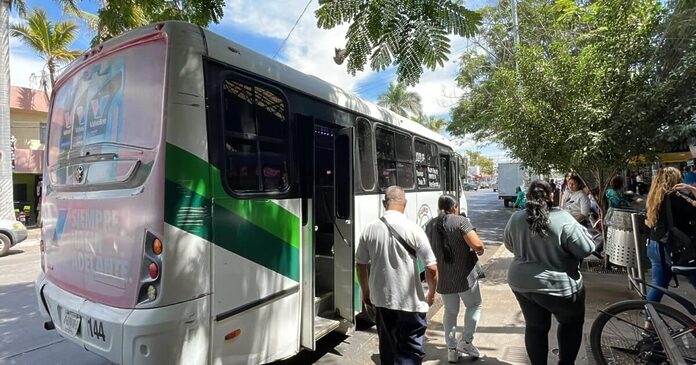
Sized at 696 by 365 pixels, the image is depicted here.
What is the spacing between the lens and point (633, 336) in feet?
11.4

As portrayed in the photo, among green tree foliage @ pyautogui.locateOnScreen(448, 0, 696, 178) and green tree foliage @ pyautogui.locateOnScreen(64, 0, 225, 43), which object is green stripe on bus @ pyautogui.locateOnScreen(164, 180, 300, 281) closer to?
green tree foliage @ pyautogui.locateOnScreen(64, 0, 225, 43)

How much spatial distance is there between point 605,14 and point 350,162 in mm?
5037

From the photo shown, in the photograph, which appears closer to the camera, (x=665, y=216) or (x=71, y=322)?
(x=71, y=322)

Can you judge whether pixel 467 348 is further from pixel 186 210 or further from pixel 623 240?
pixel 186 210

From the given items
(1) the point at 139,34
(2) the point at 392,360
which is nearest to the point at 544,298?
(2) the point at 392,360

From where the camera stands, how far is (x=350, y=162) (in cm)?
437

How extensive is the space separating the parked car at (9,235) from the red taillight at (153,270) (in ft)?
37.1

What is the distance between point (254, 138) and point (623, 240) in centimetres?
404

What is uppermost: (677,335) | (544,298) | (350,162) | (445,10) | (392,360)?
(445,10)

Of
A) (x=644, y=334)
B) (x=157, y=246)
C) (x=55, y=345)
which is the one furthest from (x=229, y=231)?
(x=644, y=334)

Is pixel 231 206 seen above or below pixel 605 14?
below

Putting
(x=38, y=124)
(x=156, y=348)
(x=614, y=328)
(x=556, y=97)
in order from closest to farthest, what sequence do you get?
Answer: (x=156, y=348) → (x=614, y=328) → (x=556, y=97) → (x=38, y=124)

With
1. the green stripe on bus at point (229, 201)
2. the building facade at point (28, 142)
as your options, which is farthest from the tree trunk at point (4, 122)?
the green stripe on bus at point (229, 201)

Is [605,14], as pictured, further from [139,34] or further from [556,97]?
[139,34]
